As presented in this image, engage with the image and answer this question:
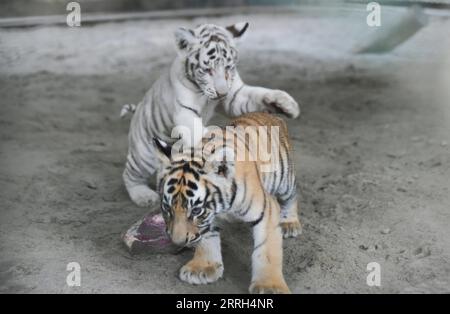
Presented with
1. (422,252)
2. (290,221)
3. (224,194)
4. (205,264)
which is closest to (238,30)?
(290,221)

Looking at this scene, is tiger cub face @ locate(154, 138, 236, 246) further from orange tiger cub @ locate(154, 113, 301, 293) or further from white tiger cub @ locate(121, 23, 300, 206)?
white tiger cub @ locate(121, 23, 300, 206)

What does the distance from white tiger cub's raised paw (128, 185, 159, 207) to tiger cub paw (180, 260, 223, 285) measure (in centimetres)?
80

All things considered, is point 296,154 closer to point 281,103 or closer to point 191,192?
point 281,103

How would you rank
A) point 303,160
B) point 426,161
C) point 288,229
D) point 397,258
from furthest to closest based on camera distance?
point 303,160, point 426,161, point 288,229, point 397,258

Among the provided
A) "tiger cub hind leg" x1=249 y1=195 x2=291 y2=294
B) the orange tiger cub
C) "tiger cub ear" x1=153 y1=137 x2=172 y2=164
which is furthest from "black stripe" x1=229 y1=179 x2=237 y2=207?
"tiger cub ear" x1=153 y1=137 x2=172 y2=164

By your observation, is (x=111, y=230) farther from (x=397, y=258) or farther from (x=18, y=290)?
(x=397, y=258)

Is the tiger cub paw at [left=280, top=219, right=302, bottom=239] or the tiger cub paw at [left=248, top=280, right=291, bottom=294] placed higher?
the tiger cub paw at [left=280, top=219, right=302, bottom=239]

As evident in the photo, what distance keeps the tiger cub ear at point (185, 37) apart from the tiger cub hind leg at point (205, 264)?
922 mm

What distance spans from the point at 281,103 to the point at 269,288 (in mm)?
909

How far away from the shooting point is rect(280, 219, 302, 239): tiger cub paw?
8.86 feet

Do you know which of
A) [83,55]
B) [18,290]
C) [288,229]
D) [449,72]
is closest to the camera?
[18,290]
